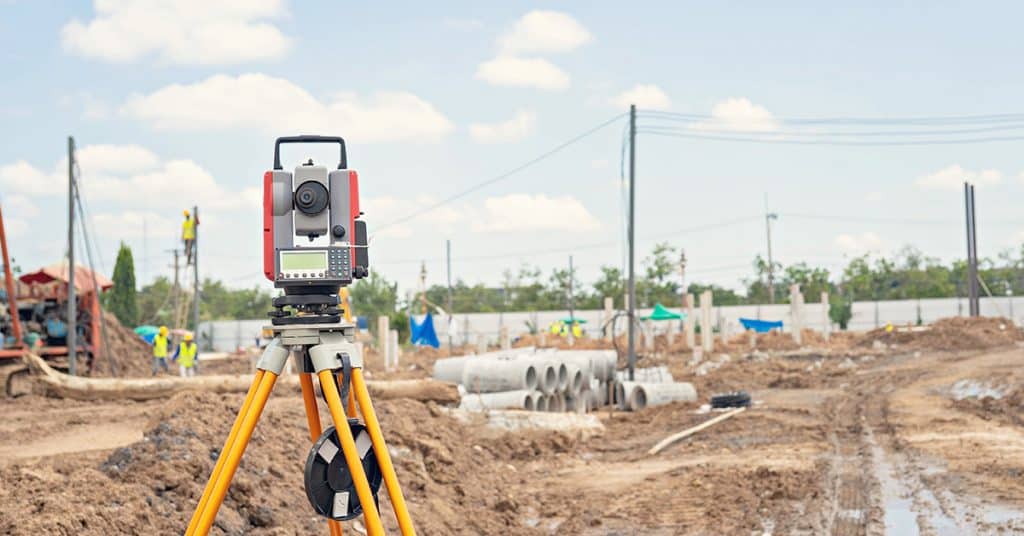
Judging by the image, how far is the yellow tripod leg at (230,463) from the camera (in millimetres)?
3715

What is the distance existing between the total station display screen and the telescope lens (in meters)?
0.18

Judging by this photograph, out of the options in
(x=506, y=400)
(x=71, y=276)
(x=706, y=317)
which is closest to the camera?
(x=506, y=400)

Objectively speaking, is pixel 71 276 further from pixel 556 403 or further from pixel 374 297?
pixel 374 297

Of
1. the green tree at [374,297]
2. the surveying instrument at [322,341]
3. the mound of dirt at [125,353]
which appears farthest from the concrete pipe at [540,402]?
the green tree at [374,297]

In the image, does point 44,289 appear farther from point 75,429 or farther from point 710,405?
point 710,405

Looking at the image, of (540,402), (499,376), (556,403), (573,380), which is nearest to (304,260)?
(499,376)

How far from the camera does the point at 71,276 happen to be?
62.0 feet

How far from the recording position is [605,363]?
2020cm

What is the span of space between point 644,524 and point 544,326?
48023mm

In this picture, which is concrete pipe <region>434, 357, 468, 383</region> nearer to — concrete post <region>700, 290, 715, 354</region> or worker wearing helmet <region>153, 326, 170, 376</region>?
worker wearing helmet <region>153, 326, 170, 376</region>

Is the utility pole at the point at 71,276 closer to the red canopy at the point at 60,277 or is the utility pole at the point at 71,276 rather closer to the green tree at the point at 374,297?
the red canopy at the point at 60,277

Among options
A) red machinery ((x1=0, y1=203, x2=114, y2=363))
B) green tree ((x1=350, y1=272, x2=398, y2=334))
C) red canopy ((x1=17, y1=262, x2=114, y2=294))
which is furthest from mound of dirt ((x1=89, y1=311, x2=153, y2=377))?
green tree ((x1=350, y1=272, x2=398, y2=334))

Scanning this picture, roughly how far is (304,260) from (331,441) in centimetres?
72

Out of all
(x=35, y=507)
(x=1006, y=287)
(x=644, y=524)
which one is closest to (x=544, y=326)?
(x=1006, y=287)
